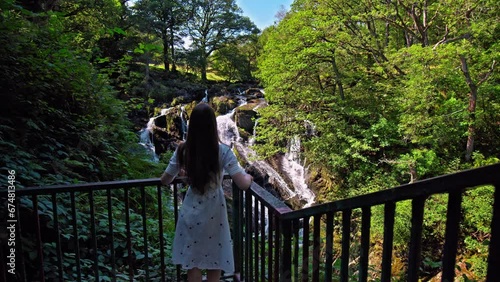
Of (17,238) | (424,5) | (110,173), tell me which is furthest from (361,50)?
(17,238)

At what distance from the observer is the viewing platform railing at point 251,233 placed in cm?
81

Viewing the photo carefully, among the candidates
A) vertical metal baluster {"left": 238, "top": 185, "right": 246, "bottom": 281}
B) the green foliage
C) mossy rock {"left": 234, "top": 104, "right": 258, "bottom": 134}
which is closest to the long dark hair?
vertical metal baluster {"left": 238, "top": 185, "right": 246, "bottom": 281}

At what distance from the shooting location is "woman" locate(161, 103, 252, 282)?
5.60 ft

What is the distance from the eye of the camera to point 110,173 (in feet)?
13.2

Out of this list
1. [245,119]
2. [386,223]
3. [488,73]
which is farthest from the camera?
[245,119]

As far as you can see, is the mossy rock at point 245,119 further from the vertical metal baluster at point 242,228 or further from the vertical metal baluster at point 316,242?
the vertical metal baluster at point 316,242

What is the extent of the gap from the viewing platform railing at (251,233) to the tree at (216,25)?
24749mm

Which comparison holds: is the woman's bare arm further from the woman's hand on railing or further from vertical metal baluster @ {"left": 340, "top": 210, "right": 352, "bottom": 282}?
vertical metal baluster @ {"left": 340, "top": 210, "right": 352, "bottom": 282}

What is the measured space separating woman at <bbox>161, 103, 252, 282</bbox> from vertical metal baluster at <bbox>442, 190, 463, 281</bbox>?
109 centimetres

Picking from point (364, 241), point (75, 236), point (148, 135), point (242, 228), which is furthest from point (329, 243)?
point (148, 135)

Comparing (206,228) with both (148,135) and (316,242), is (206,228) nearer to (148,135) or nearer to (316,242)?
(316,242)

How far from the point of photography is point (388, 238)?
1028 millimetres

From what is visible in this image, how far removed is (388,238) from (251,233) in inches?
53.9

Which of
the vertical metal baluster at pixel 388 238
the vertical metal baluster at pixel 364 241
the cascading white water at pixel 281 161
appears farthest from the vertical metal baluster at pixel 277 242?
the cascading white water at pixel 281 161
